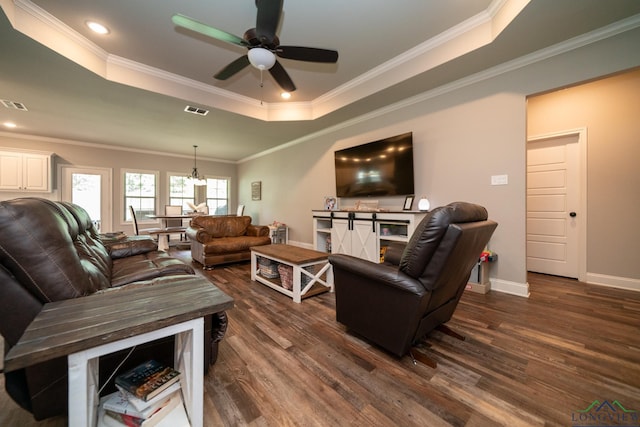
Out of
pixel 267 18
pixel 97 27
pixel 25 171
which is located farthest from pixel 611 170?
pixel 25 171

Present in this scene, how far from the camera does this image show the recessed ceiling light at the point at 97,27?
253 cm

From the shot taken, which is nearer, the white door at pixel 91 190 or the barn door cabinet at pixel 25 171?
the barn door cabinet at pixel 25 171

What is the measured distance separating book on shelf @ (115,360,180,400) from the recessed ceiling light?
3391mm

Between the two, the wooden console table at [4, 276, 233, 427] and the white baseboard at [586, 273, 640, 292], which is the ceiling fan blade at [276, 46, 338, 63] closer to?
the wooden console table at [4, 276, 233, 427]

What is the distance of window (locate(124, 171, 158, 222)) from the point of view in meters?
6.74

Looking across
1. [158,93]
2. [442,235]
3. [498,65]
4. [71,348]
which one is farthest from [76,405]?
[498,65]

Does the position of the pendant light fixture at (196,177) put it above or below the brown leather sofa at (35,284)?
Answer: above

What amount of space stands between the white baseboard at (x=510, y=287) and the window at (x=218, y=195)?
25.9 feet

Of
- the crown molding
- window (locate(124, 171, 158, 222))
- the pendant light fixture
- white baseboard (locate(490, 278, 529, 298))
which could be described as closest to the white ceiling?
the crown molding

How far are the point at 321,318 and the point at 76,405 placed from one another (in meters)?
1.72

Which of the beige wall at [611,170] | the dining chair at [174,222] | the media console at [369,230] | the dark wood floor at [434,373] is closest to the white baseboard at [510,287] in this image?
the dark wood floor at [434,373]

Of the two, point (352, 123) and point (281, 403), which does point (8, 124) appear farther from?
point (281, 403)

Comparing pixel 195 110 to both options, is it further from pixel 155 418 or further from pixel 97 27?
pixel 155 418

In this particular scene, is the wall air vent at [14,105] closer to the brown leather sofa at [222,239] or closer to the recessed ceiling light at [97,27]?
the recessed ceiling light at [97,27]
